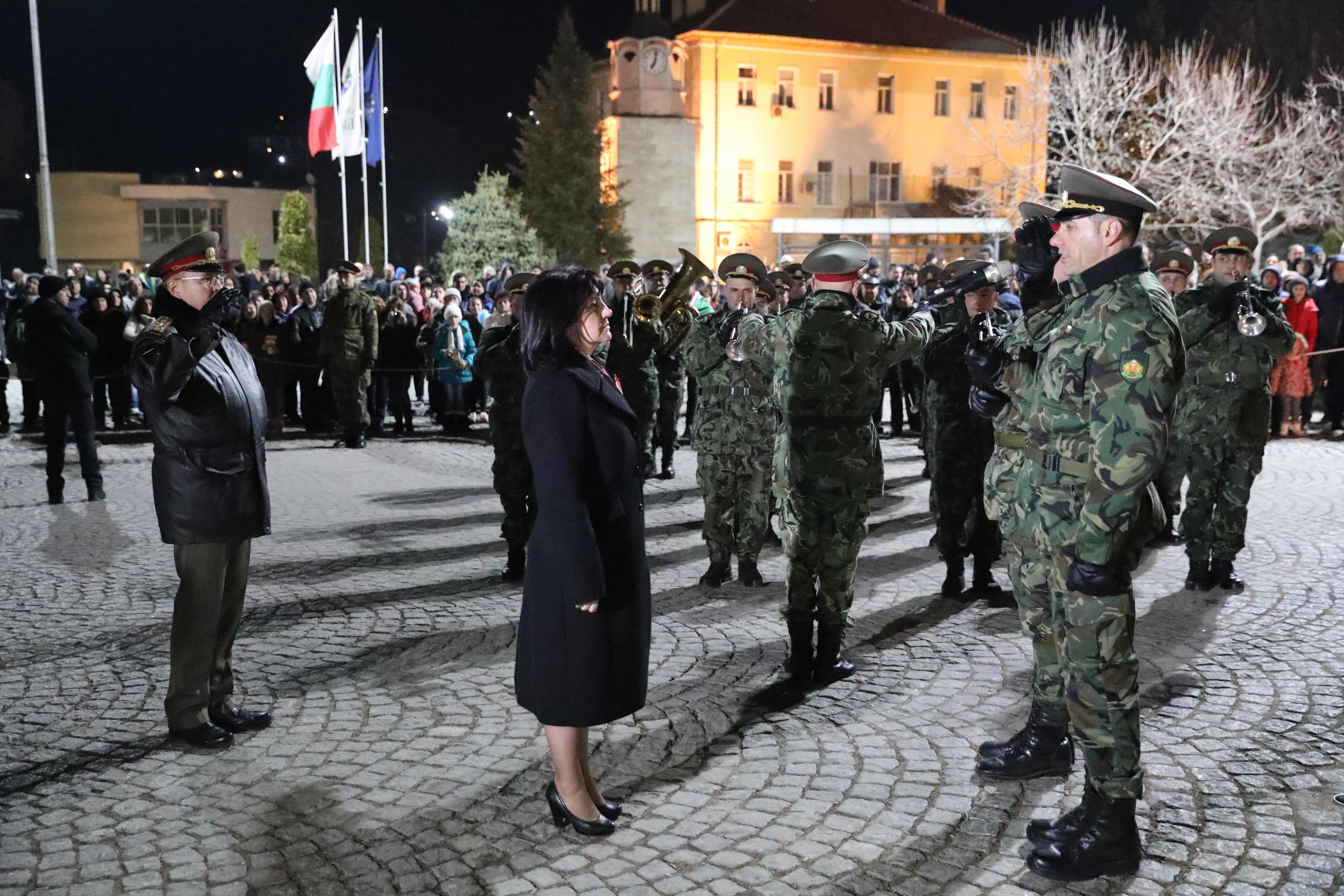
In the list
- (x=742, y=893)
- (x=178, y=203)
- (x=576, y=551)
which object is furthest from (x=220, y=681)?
(x=178, y=203)

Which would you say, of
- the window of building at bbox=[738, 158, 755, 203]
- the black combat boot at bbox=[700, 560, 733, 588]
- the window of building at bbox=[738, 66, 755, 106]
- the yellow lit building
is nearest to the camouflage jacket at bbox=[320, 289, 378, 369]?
the black combat boot at bbox=[700, 560, 733, 588]

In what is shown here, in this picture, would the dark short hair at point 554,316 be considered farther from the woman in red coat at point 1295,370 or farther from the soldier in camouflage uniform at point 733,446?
the woman in red coat at point 1295,370

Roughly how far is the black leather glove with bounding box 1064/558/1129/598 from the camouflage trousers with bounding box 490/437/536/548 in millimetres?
4839

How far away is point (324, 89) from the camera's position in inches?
1007

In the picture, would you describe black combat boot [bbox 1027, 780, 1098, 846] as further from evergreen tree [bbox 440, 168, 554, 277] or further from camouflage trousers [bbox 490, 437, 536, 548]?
evergreen tree [bbox 440, 168, 554, 277]

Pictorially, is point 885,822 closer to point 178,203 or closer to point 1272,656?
point 1272,656

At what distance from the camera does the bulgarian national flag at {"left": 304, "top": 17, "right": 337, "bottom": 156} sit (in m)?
25.5

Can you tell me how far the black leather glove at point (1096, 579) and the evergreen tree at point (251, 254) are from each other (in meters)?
57.0

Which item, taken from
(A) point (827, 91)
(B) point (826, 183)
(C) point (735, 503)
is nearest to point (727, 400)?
(C) point (735, 503)

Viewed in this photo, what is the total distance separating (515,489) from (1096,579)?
5037 millimetres

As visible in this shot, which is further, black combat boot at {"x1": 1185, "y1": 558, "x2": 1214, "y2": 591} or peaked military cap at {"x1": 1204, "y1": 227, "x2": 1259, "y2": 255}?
black combat boot at {"x1": 1185, "y1": 558, "x2": 1214, "y2": 591}

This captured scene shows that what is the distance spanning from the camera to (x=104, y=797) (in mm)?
4668

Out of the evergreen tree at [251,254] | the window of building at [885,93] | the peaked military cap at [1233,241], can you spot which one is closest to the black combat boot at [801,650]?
the peaked military cap at [1233,241]

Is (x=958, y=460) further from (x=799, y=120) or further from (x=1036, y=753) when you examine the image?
(x=799, y=120)
